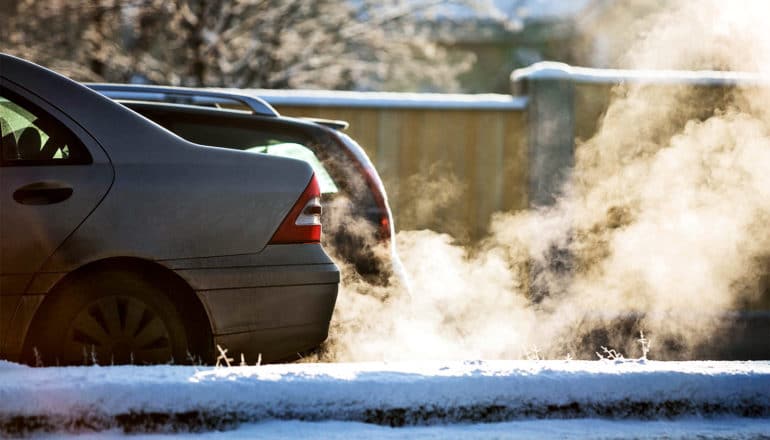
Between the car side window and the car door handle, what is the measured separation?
4.8 inches

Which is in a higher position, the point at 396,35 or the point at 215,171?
the point at 396,35

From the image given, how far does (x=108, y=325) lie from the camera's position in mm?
4453

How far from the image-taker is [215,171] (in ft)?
15.2

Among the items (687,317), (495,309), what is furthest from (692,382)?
(687,317)

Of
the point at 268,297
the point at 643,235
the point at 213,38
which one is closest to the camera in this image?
the point at 268,297

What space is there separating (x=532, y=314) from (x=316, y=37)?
10098 millimetres

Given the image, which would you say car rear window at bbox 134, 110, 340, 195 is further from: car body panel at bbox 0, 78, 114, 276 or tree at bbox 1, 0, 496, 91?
tree at bbox 1, 0, 496, 91

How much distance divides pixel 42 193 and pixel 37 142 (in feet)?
0.97

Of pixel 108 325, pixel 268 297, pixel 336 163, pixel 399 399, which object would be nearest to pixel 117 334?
pixel 108 325

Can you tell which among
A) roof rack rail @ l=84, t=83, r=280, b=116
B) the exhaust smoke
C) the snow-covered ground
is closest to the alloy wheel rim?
the snow-covered ground

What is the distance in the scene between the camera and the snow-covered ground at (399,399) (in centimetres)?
371

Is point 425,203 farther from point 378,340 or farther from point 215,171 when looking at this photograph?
point 215,171

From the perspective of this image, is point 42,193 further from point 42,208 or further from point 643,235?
point 643,235

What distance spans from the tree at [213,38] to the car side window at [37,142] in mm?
11095
